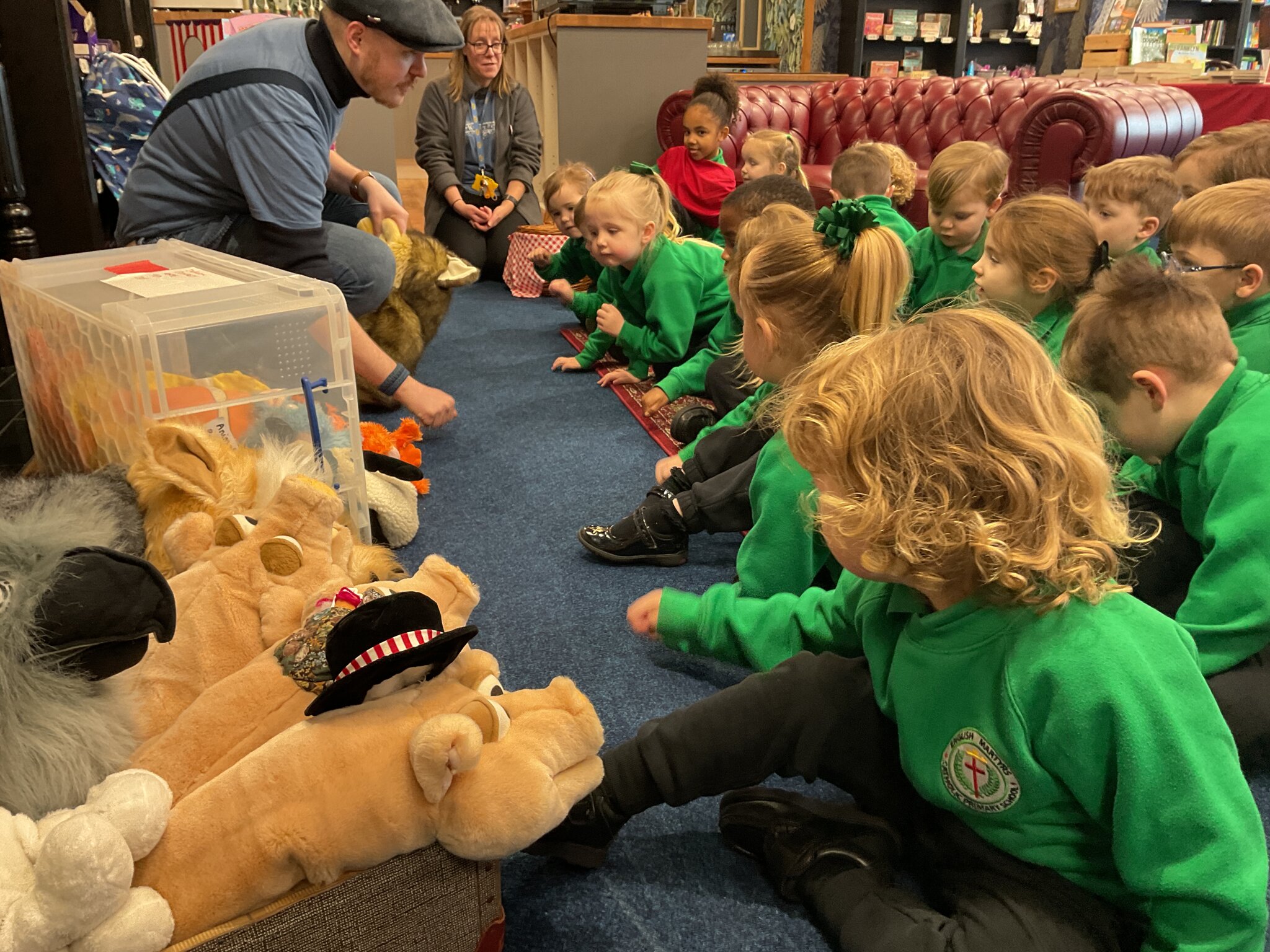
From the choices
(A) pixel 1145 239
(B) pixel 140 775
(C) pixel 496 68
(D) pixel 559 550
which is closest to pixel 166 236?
(D) pixel 559 550

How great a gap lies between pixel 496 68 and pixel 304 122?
7.21 feet

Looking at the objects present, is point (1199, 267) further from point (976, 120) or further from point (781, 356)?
point (976, 120)

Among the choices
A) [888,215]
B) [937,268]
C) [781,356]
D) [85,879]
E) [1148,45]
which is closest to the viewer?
[85,879]

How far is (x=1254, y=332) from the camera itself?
1.43 metres

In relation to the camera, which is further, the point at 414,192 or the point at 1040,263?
the point at 414,192

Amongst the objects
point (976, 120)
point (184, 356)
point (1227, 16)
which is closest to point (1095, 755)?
point (184, 356)

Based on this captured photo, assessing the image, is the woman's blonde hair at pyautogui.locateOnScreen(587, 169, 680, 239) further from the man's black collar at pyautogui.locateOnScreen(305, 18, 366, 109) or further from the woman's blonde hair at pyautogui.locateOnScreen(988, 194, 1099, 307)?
the woman's blonde hair at pyautogui.locateOnScreen(988, 194, 1099, 307)

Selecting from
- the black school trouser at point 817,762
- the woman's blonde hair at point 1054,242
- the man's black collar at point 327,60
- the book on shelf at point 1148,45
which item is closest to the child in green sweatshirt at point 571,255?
the man's black collar at point 327,60

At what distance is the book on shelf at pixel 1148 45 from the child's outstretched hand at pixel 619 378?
4883 mm

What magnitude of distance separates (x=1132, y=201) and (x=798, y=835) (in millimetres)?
1626

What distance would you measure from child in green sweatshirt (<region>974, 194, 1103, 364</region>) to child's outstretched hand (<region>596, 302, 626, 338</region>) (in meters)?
1.03

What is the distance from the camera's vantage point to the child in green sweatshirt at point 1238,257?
4.67 ft

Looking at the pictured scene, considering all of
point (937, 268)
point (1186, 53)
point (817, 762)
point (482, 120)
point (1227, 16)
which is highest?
point (1227, 16)

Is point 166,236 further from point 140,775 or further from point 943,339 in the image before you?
point 943,339
